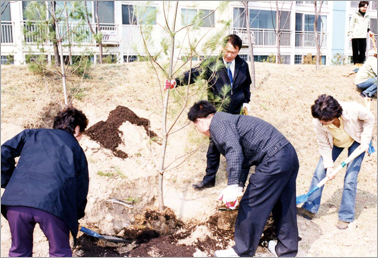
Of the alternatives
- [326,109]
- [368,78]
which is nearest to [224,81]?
[326,109]

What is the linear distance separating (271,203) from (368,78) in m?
5.57

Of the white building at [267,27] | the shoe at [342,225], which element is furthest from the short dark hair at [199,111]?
the white building at [267,27]

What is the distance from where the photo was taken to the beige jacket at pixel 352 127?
3366 millimetres

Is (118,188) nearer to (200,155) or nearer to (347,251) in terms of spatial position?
(200,155)

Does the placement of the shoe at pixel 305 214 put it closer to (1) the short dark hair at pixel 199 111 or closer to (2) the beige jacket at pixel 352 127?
(2) the beige jacket at pixel 352 127

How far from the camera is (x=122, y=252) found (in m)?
3.13

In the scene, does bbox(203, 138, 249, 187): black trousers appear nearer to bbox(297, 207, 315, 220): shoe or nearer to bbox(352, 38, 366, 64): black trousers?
bbox(297, 207, 315, 220): shoe

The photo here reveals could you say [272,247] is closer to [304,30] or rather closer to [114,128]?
[114,128]

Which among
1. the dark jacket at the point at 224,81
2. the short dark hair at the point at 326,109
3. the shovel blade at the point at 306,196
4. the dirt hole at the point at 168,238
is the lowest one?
the dirt hole at the point at 168,238

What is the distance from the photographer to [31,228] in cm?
222

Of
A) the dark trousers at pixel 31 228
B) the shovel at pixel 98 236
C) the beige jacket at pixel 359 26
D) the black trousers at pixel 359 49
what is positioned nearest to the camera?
the dark trousers at pixel 31 228

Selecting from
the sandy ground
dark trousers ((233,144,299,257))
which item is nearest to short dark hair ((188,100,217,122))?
dark trousers ((233,144,299,257))

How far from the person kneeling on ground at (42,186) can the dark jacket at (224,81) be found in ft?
5.32

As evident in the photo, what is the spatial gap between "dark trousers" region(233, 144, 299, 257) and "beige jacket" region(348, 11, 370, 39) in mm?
5861
